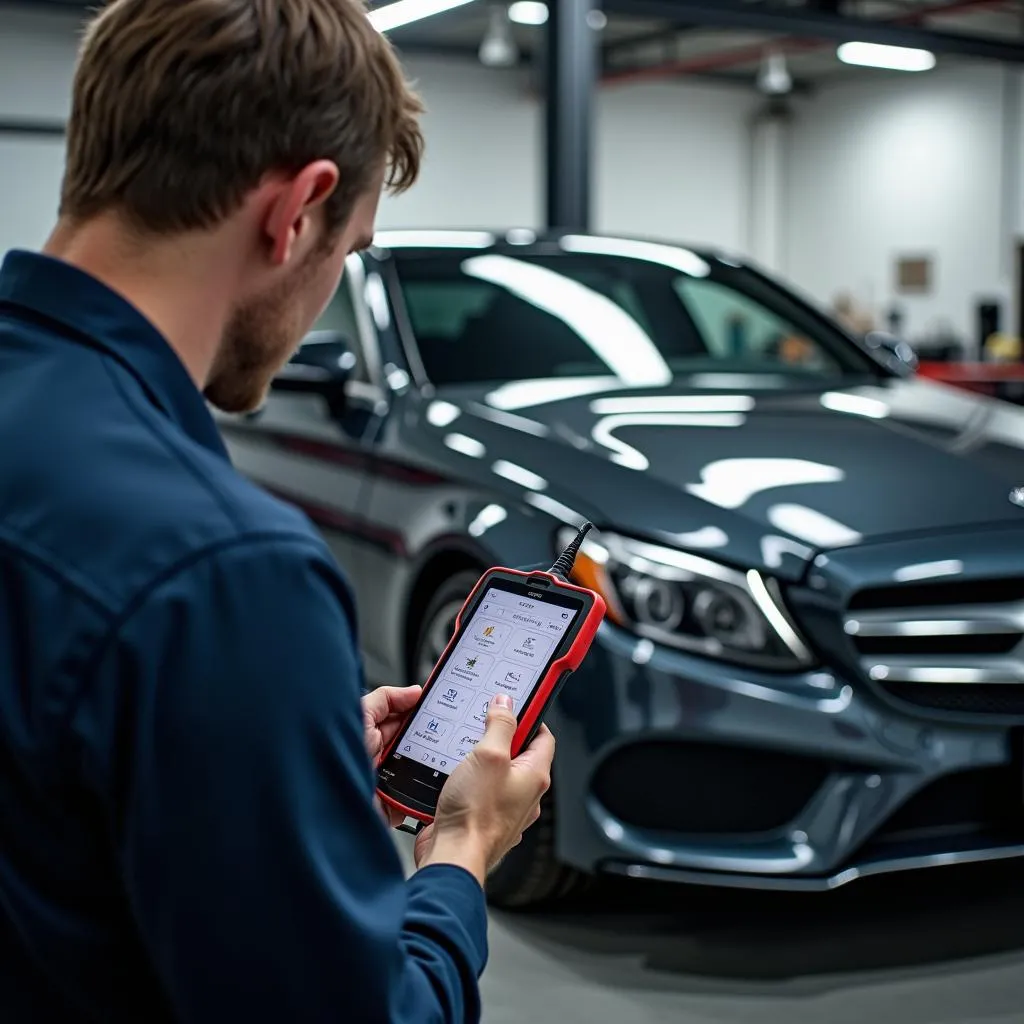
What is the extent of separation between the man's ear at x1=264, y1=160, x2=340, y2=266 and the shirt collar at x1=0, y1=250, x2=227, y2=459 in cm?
9

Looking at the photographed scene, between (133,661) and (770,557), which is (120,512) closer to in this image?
(133,661)

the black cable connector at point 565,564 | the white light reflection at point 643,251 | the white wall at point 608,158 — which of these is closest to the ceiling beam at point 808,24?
the white light reflection at point 643,251

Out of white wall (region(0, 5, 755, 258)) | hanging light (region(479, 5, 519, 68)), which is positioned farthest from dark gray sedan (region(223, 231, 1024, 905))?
white wall (region(0, 5, 755, 258))

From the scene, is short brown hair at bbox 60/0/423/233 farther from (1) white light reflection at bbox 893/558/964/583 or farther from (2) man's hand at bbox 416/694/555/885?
(1) white light reflection at bbox 893/558/964/583

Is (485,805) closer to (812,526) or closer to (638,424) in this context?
(812,526)

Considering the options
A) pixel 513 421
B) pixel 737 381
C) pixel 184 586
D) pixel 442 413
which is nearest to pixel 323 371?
pixel 442 413

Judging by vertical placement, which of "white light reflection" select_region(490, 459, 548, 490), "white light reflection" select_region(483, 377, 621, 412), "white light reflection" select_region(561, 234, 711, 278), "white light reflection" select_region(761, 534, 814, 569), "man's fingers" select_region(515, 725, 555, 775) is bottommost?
"white light reflection" select_region(761, 534, 814, 569)

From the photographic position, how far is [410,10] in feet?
24.6

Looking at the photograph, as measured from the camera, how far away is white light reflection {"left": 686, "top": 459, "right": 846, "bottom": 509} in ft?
8.67

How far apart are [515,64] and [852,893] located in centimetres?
1573

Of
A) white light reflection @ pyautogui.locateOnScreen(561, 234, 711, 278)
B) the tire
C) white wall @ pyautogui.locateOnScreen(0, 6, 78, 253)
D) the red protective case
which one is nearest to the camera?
the red protective case

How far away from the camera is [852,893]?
9.68 ft

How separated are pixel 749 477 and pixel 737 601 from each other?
1.01 ft

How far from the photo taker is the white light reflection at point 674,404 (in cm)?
316
